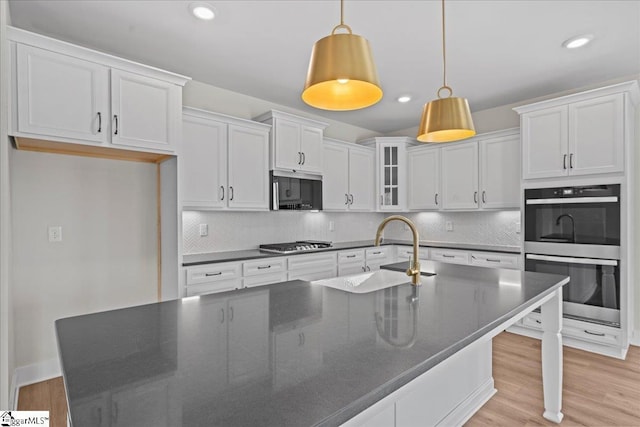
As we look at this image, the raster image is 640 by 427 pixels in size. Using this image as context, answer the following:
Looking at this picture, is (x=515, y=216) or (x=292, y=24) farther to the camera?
(x=515, y=216)

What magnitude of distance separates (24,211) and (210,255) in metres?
1.44

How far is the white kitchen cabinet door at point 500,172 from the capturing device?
12.5ft

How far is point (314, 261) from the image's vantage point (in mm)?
3736

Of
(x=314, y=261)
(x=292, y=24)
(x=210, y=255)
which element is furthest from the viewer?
(x=314, y=261)

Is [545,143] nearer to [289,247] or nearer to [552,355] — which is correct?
[552,355]

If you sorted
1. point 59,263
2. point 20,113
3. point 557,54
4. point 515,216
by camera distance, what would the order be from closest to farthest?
point 20,113 → point 59,263 → point 557,54 → point 515,216

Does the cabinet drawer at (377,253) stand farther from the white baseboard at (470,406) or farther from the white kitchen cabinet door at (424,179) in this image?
the white baseboard at (470,406)

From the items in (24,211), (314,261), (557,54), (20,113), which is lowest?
(314,261)

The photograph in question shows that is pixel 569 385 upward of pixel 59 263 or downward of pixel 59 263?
downward

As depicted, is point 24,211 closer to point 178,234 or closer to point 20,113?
point 20,113

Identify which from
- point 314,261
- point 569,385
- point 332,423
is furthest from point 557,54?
point 332,423

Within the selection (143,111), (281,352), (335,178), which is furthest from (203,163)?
(281,352)

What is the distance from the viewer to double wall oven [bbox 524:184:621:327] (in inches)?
120

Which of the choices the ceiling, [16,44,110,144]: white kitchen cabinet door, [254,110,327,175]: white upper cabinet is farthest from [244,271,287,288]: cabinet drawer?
the ceiling
